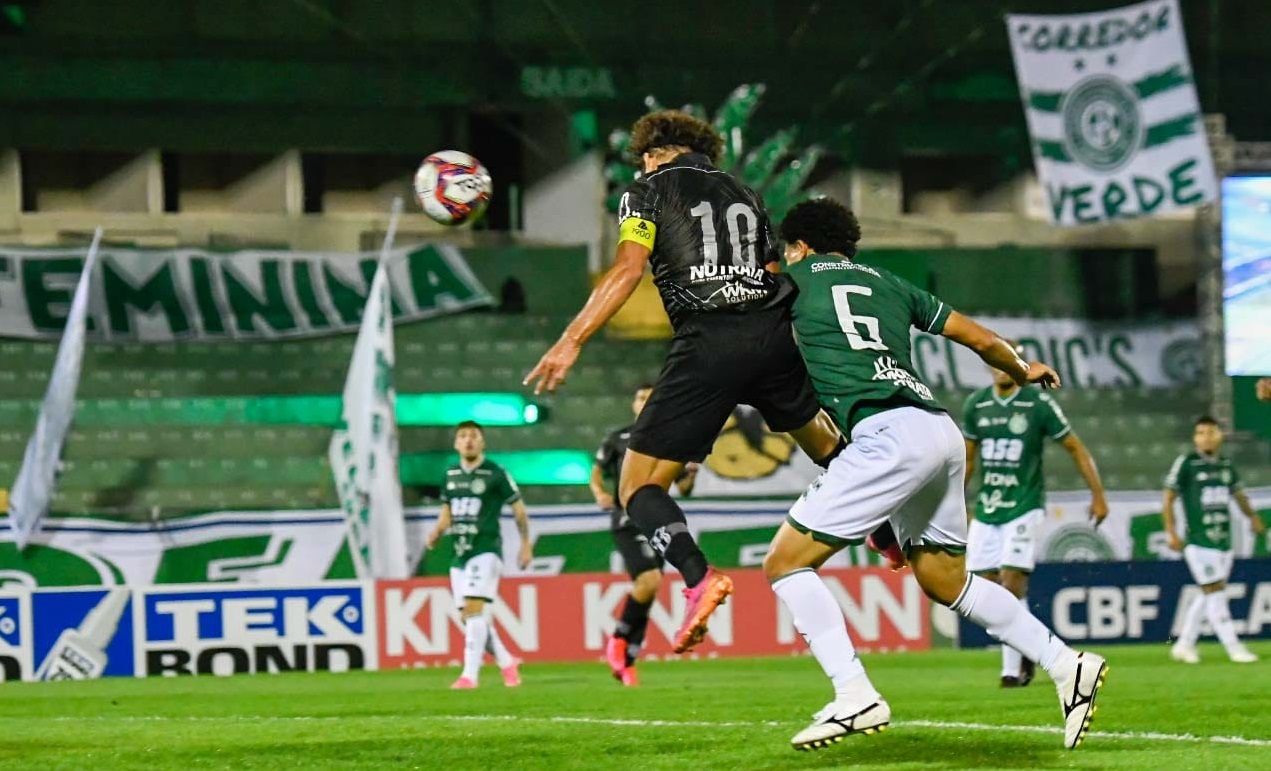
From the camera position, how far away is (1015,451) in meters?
12.8

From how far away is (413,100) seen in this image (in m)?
27.4

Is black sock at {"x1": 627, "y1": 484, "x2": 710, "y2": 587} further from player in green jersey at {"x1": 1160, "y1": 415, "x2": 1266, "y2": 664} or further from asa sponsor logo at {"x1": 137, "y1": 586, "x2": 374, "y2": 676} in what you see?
asa sponsor logo at {"x1": 137, "y1": 586, "x2": 374, "y2": 676}

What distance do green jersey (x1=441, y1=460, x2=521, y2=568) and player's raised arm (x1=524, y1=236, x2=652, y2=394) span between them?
7258mm

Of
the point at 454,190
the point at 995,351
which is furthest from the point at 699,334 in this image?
the point at 454,190

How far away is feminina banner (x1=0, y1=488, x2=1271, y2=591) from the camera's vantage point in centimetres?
2020

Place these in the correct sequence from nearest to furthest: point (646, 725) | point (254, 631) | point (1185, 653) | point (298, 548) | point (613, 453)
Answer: point (646, 725) → point (613, 453) → point (1185, 653) → point (254, 631) → point (298, 548)

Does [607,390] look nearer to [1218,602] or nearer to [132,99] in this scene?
[132,99]

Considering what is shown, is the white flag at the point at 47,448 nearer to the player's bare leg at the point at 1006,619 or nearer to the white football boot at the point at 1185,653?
the white football boot at the point at 1185,653

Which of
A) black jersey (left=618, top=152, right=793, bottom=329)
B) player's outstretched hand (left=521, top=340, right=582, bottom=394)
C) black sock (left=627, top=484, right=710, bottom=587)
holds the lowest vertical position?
black sock (left=627, top=484, right=710, bottom=587)

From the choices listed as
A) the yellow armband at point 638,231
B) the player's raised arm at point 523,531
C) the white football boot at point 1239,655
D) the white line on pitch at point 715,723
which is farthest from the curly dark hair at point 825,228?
the white football boot at point 1239,655

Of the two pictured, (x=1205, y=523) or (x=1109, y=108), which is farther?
(x=1109, y=108)

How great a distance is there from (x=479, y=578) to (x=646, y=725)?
584 centimetres

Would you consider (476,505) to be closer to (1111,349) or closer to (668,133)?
(668,133)

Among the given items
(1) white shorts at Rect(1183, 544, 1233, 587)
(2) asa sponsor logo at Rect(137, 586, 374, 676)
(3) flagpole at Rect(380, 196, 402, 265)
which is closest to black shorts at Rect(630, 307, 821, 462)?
(1) white shorts at Rect(1183, 544, 1233, 587)
